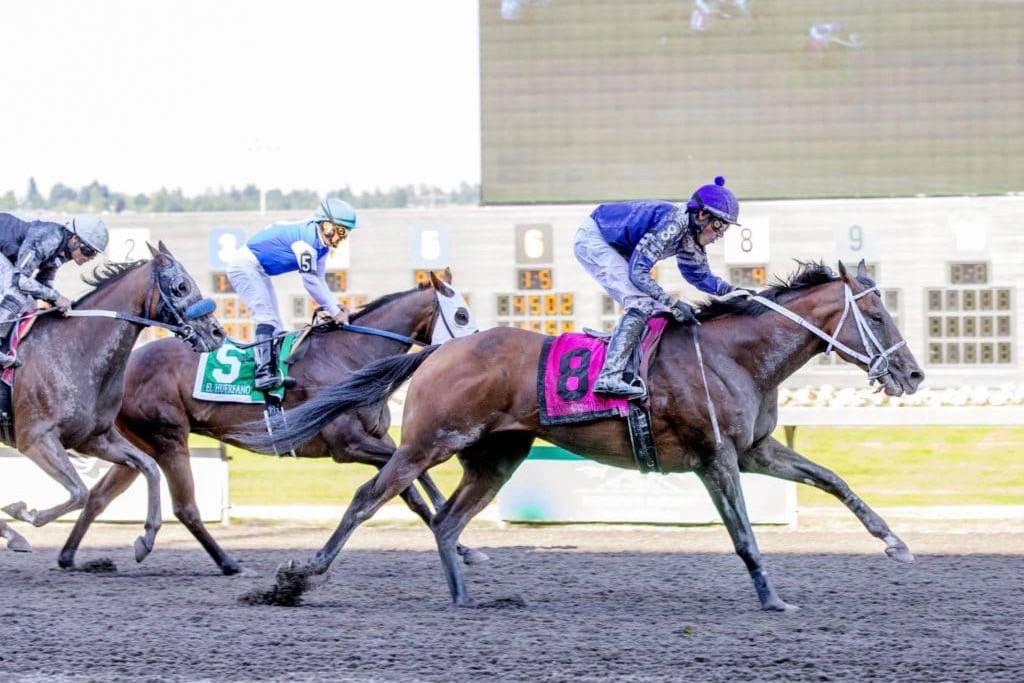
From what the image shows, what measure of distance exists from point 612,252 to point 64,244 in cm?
290

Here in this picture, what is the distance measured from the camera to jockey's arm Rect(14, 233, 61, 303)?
7684mm

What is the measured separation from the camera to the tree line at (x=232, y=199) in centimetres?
4522

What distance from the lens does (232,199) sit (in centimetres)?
5678

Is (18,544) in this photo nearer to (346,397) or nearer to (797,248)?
(346,397)

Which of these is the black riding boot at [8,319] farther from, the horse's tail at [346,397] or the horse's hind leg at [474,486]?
the horse's hind leg at [474,486]

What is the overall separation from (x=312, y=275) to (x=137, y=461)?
1.34 meters

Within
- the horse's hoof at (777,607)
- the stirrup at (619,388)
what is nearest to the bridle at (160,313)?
the stirrup at (619,388)

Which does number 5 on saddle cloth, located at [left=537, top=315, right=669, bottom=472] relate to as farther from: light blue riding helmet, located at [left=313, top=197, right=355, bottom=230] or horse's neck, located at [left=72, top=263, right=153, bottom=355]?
horse's neck, located at [left=72, top=263, right=153, bottom=355]

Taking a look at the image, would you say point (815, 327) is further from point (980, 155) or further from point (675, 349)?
point (980, 155)

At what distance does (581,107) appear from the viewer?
18234 millimetres

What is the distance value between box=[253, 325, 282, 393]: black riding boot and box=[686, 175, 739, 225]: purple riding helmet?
2490 millimetres

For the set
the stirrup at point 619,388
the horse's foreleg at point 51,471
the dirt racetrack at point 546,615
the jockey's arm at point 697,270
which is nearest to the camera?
the dirt racetrack at point 546,615

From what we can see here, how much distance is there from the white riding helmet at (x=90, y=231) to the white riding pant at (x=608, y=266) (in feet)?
8.31

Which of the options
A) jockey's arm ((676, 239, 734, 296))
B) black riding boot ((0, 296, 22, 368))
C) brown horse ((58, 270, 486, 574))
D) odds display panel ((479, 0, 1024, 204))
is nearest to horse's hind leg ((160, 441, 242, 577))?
brown horse ((58, 270, 486, 574))
